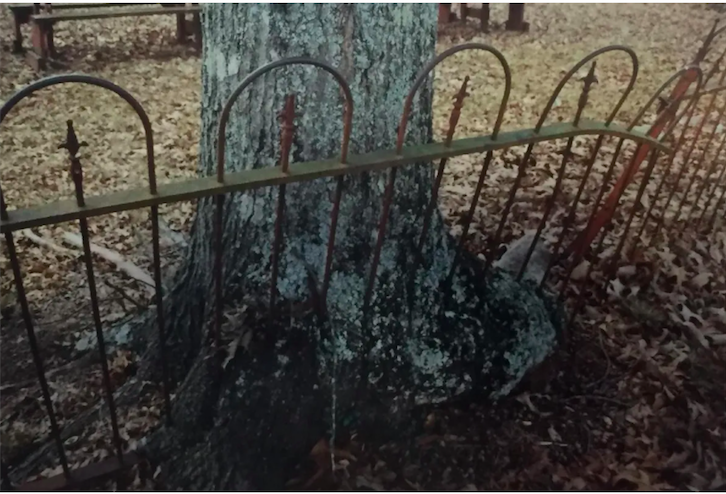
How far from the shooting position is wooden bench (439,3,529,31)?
7.35m

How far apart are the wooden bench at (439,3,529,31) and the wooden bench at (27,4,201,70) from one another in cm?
291

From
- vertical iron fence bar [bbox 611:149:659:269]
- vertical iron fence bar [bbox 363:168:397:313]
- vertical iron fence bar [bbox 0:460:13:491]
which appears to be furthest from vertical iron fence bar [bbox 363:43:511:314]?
vertical iron fence bar [bbox 0:460:13:491]

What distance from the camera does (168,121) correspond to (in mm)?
4578

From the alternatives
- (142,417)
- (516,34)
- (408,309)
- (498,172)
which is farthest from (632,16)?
(142,417)

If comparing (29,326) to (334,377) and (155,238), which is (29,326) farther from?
(334,377)

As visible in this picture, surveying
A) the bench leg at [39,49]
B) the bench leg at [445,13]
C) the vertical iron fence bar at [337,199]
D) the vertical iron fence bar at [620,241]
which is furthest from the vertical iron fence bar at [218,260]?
the bench leg at [445,13]

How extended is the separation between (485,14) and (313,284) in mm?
6311

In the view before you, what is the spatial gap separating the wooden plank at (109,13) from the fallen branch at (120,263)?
2999 millimetres

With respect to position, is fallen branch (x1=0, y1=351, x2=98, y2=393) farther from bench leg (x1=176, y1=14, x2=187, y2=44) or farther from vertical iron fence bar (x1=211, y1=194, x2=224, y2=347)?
bench leg (x1=176, y1=14, x2=187, y2=44)

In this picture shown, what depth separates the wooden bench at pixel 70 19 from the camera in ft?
17.4

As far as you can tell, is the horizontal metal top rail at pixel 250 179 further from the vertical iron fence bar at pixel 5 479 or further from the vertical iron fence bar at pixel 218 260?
the vertical iron fence bar at pixel 5 479

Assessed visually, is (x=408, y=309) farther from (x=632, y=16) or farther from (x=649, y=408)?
(x=632, y=16)

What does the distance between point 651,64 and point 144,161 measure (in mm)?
4896

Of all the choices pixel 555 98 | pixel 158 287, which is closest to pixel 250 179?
pixel 158 287
